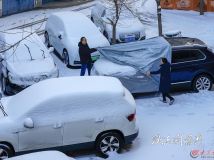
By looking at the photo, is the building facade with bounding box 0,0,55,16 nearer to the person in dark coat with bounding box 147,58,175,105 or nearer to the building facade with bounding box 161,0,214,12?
the building facade with bounding box 161,0,214,12

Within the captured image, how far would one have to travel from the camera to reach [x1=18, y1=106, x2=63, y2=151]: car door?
11805 millimetres

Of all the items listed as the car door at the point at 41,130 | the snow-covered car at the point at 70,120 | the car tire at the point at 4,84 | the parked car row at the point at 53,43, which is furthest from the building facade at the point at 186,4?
the car door at the point at 41,130

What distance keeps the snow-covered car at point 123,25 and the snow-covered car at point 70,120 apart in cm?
905

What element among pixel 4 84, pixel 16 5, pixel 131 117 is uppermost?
pixel 131 117

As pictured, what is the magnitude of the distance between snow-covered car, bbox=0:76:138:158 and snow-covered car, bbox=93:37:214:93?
11.3 ft

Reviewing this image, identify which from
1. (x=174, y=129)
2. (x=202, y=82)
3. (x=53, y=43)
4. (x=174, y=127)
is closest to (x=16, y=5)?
(x=53, y=43)

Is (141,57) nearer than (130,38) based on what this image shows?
Yes

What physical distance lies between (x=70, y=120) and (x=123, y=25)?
10571mm

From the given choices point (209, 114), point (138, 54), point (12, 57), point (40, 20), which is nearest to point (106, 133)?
point (209, 114)

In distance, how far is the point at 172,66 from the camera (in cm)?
1609

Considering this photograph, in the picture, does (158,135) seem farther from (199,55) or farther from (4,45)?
(4,45)

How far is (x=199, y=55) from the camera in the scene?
1625 centimetres

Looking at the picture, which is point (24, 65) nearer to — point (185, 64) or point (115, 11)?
point (185, 64)

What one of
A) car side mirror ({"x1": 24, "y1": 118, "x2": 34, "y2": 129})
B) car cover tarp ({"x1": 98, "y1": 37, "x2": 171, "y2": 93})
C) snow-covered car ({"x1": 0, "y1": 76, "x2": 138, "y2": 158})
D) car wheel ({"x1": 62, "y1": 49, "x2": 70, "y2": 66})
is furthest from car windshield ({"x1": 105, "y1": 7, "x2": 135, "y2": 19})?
car side mirror ({"x1": 24, "y1": 118, "x2": 34, "y2": 129})
